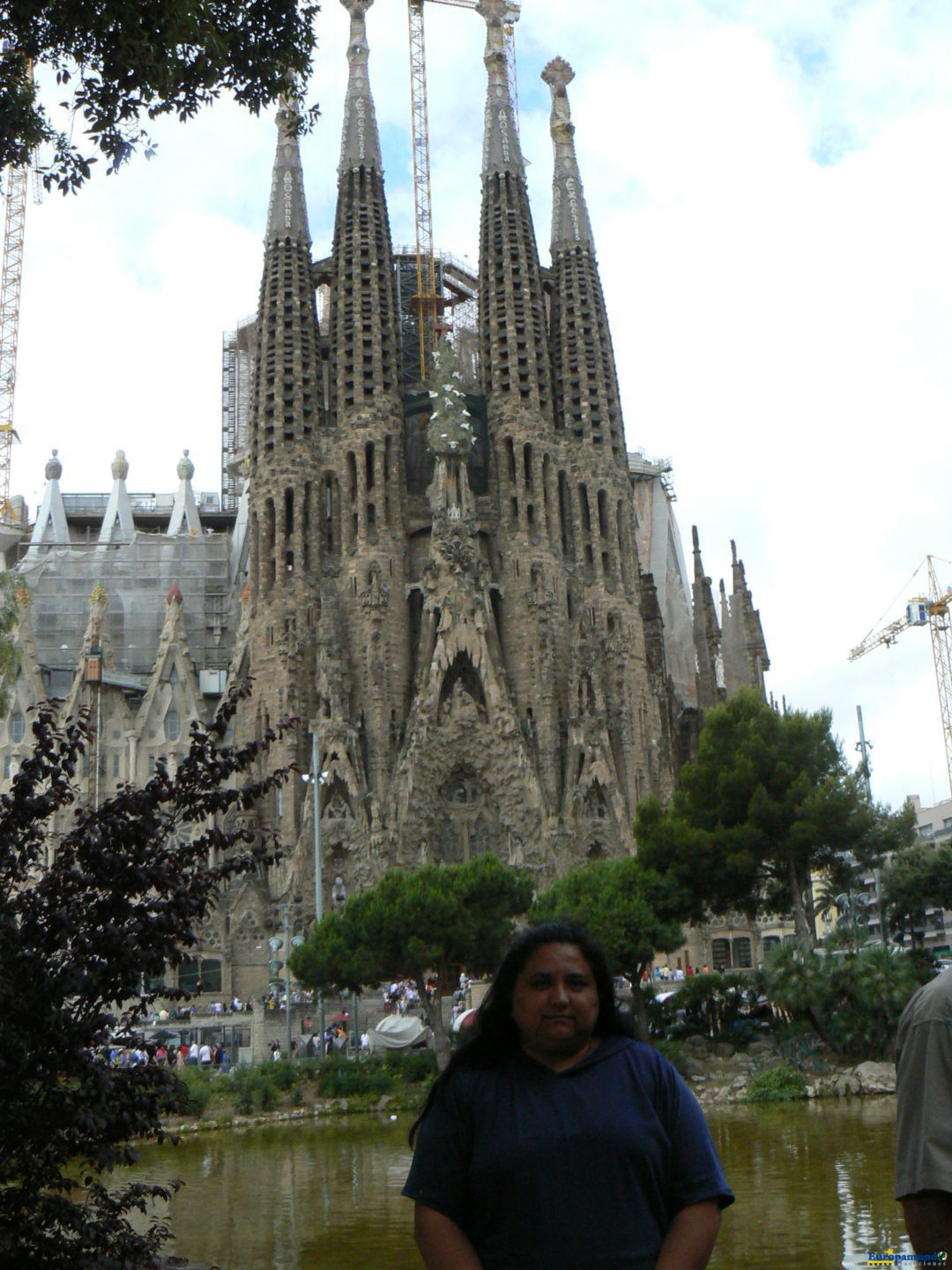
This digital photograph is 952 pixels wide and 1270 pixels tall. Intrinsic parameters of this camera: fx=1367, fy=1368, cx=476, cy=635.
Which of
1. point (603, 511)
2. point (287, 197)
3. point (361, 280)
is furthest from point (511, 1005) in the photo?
point (287, 197)

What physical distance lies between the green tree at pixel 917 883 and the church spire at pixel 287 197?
111 ft

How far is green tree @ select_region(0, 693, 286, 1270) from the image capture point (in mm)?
8570

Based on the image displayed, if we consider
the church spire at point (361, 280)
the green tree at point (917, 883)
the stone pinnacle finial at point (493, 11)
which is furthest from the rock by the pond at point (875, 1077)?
the stone pinnacle finial at point (493, 11)

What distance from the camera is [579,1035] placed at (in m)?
3.58

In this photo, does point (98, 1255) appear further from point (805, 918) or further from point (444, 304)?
point (444, 304)

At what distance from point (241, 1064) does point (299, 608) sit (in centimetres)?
2393

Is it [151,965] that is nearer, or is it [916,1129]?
[916,1129]

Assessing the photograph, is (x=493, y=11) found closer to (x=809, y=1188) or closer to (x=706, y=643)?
(x=706, y=643)

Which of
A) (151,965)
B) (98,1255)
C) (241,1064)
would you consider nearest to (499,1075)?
(151,965)

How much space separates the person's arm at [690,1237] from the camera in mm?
3355

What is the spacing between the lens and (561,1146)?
337cm

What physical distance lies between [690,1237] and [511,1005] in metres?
0.73

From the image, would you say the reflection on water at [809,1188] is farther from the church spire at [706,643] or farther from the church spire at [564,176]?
the church spire at [564,176]

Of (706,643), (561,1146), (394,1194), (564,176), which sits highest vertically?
(564,176)
